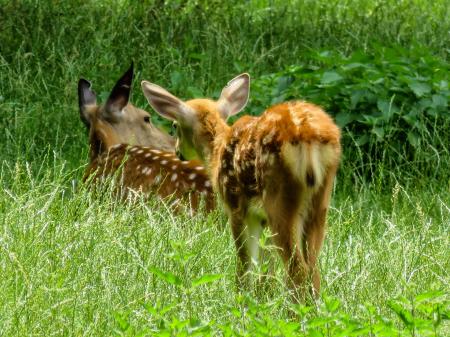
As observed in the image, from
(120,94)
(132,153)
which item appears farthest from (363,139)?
(120,94)

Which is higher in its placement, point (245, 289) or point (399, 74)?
point (245, 289)

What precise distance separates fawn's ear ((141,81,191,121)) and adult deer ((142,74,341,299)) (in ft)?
2.67

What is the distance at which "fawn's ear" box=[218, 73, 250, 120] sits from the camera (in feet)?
25.5

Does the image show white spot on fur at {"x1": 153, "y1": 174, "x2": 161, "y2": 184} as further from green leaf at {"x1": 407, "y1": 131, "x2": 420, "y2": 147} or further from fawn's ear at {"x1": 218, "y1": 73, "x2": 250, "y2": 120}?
green leaf at {"x1": 407, "y1": 131, "x2": 420, "y2": 147}

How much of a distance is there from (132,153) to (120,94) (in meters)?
1.10

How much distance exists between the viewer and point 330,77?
9.25m

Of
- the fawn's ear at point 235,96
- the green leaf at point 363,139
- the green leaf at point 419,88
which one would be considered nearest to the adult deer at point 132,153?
the fawn's ear at point 235,96

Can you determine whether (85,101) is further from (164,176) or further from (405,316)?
(405,316)

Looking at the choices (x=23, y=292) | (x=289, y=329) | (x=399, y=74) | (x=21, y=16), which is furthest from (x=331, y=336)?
(x=21, y=16)

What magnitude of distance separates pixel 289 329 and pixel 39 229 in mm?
2180

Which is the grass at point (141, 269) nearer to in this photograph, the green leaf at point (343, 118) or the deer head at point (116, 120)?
the green leaf at point (343, 118)

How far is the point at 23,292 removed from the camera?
5.30 meters

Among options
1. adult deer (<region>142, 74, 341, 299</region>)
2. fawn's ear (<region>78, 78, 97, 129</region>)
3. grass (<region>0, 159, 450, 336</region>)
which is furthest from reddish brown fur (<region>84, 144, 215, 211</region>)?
adult deer (<region>142, 74, 341, 299</region>)

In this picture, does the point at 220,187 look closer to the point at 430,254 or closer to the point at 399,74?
the point at 430,254
